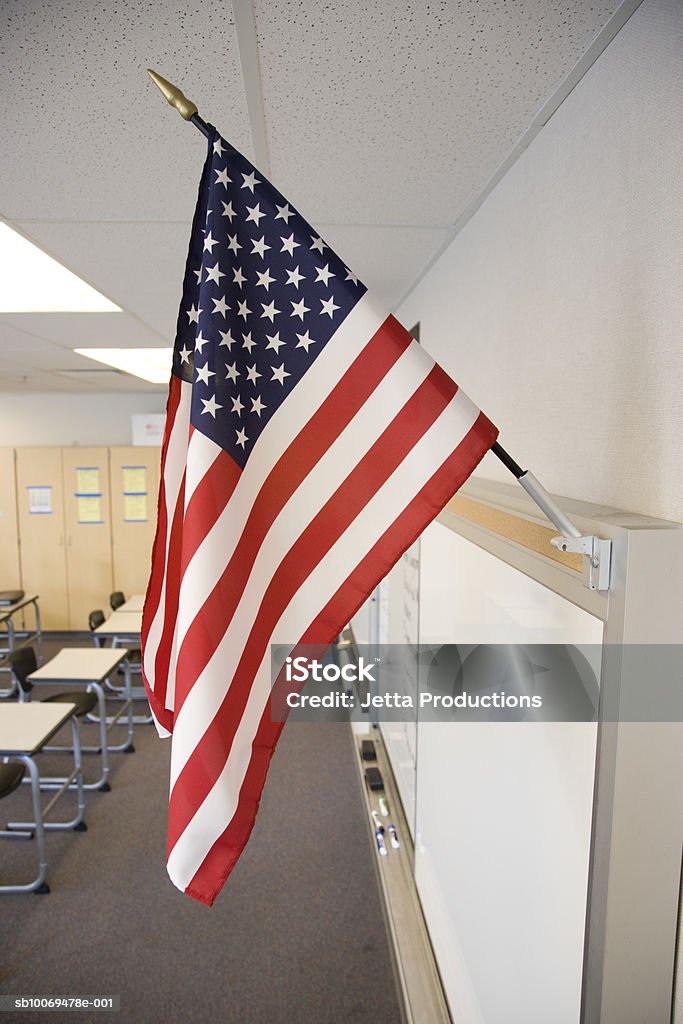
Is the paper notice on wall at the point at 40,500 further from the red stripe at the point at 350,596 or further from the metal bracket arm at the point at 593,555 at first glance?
the metal bracket arm at the point at 593,555

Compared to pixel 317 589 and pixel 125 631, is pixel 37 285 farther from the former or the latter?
pixel 125 631

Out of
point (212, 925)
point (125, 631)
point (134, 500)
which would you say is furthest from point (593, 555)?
point (134, 500)

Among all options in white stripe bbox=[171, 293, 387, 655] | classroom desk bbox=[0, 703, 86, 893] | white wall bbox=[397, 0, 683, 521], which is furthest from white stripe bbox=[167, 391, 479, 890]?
classroom desk bbox=[0, 703, 86, 893]

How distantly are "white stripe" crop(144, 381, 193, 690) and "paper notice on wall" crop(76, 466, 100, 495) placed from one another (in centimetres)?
643

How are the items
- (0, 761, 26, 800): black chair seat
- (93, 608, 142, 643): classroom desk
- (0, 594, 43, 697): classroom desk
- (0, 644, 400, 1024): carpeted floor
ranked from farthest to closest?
(0, 594, 43, 697): classroom desk → (93, 608, 142, 643): classroom desk → (0, 761, 26, 800): black chair seat → (0, 644, 400, 1024): carpeted floor

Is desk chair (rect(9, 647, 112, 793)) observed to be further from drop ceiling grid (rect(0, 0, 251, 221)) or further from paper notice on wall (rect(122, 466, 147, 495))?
drop ceiling grid (rect(0, 0, 251, 221))

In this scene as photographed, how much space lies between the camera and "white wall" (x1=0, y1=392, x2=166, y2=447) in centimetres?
794

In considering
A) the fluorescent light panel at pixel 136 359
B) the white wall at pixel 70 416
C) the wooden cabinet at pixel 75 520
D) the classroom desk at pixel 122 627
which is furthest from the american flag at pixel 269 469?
the white wall at pixel 70 416

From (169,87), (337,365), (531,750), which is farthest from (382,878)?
(169,87)

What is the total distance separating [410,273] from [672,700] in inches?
77.0

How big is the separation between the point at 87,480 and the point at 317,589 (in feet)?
22.8

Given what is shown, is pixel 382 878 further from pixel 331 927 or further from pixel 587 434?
pixel 587 434

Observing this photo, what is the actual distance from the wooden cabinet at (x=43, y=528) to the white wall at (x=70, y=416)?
87 cm

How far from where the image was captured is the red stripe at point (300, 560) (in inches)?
34.3
